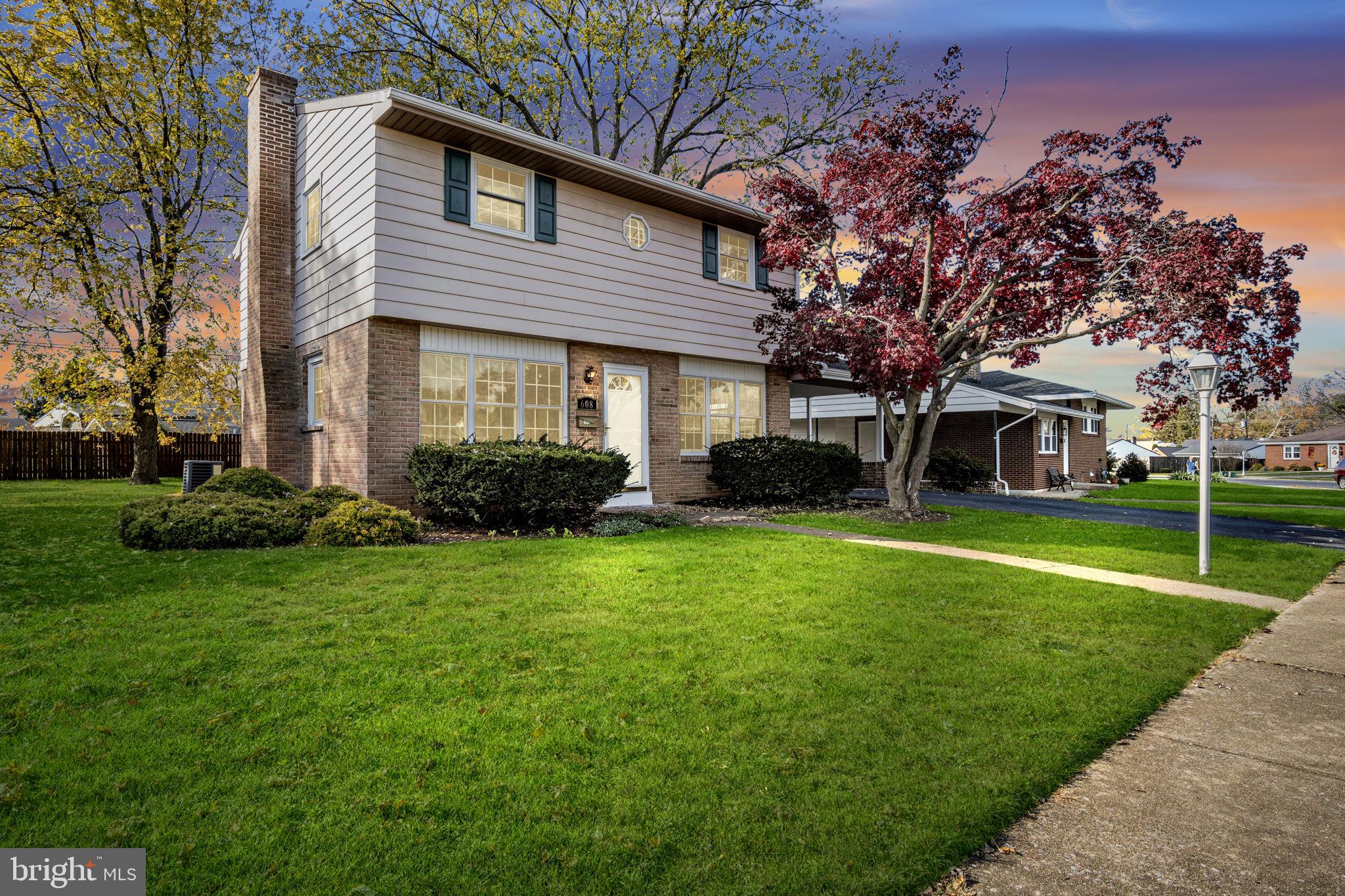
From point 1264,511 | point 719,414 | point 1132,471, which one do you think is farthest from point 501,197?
point 1132,471

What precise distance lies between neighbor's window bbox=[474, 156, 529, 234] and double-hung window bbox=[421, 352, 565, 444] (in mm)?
2204

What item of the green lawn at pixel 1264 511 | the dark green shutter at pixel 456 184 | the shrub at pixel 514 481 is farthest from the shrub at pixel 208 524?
the green lawn at pixel 1264 511

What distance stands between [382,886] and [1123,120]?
14.0m

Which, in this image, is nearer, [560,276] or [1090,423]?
[560,276]

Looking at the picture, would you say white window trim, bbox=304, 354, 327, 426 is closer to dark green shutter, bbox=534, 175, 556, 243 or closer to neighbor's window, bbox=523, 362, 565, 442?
neighbor's window, bbox=523, 362, 565, 442

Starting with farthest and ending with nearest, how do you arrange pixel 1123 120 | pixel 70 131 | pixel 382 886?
pixel 70 131
pixel 1123 120
pixel 382 886

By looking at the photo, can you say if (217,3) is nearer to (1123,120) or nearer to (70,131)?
(70,131)

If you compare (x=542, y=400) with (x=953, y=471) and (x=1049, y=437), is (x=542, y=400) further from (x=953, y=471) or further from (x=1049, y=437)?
(x=1049, y=437)

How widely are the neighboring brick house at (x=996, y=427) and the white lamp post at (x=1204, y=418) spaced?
41.8ft

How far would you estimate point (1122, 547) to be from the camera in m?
9.75

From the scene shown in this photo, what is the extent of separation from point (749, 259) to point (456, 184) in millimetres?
6664

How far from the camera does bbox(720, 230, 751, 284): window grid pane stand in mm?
14695

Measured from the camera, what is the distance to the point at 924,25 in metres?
11.7

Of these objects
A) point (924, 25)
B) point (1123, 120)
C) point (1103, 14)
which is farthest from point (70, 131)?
point (1123, 120)
